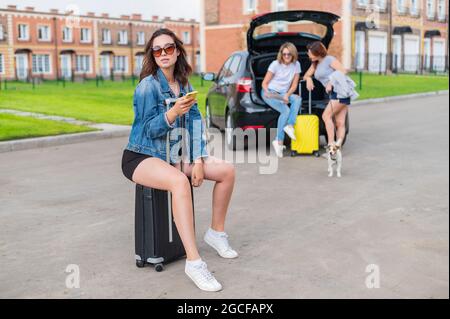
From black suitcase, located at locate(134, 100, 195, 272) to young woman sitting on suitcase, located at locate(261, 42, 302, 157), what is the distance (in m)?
5.23

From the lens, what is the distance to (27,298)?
4039mm

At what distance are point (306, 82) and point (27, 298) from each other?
22.2 ft

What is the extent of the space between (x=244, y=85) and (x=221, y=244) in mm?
5481

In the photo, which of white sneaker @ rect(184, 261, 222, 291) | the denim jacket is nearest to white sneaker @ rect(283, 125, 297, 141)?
the denim jacket

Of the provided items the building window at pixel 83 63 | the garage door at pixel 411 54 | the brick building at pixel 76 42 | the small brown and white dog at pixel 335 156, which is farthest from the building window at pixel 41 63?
the small brown and white dog at pixel 335 156

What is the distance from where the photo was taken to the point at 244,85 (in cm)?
1005

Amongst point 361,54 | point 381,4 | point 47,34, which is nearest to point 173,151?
point 381,4

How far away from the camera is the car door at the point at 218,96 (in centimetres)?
1105

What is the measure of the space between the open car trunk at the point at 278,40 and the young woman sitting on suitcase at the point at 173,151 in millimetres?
5296

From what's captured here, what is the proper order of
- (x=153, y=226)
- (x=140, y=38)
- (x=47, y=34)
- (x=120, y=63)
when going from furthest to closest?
(x=140, y=38)
(x=120, y=63)
(x=47, y=34)
(x=153, y=226)

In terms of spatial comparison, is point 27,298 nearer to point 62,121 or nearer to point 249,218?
point 249,218

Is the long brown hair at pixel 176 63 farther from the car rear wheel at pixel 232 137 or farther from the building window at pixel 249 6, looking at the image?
the building window at pixel 249 6

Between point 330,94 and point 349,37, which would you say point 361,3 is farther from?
point 330,94

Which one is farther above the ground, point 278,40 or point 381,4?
point 381,4
